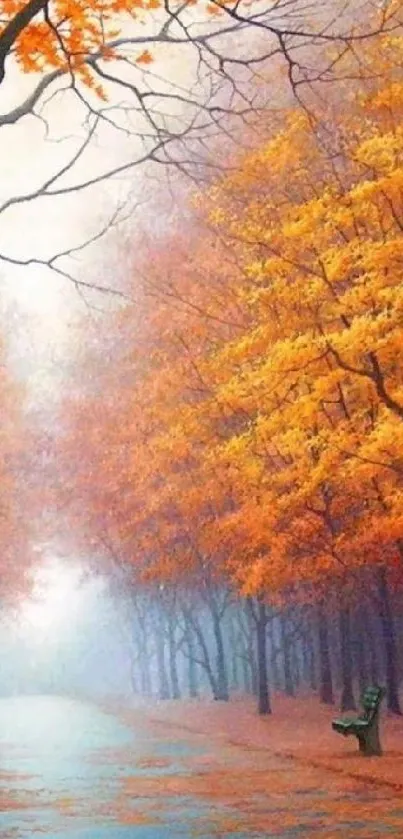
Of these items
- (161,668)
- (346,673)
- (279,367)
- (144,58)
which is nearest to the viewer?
(144,58)

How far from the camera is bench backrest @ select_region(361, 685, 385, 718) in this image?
684 inches

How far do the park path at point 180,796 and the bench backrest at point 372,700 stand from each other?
1.36m

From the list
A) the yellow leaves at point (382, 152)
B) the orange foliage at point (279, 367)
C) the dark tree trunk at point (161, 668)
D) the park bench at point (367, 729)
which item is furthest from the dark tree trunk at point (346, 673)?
the dark tree trunk at point (161, 668)

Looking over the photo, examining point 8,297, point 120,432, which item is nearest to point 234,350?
point 120,432

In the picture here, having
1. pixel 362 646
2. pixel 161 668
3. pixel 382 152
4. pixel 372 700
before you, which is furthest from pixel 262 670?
pixel 161 668

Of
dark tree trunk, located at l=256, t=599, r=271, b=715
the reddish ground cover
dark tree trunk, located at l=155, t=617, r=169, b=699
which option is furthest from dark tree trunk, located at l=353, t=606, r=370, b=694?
dark tree trunk, located at l=155, t=617, r=169, b=699

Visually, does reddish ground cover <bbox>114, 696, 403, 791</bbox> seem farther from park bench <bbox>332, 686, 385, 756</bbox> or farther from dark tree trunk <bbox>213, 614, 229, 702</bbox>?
dark tree trunk <bbox>213, 614, 229, 702</bbox>

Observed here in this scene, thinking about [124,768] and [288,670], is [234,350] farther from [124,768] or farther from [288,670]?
[288,670]

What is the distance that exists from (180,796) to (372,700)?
5202 mm

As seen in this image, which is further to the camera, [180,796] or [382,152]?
[382,152]

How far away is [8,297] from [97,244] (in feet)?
18.5

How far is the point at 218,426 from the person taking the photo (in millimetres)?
25062

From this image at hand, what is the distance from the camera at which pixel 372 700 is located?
58.0 feet

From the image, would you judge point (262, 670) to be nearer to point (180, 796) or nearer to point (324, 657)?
point (324, 657)
